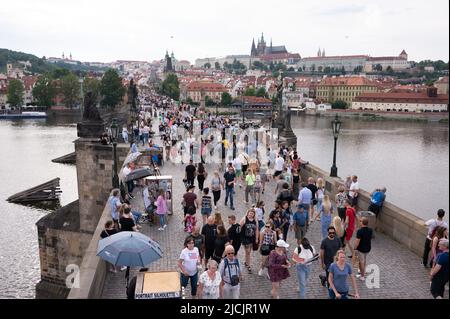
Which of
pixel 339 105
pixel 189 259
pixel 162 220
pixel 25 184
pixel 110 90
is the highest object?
pixel 110 90

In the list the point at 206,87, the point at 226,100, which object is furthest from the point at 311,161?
the point at 206,87

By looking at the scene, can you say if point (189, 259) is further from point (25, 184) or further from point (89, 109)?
point (25, 184)

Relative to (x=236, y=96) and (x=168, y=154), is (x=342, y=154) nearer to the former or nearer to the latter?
(x=168, y=154)

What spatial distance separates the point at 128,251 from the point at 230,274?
1.55 meters

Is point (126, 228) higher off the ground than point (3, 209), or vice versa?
point (126, 228)

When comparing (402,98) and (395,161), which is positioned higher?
(402,98)

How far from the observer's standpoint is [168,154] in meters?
19.7

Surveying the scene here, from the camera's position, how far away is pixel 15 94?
327ft

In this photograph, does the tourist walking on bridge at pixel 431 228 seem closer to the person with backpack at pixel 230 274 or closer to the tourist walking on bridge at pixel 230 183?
the person with backpack at pixel 230 274

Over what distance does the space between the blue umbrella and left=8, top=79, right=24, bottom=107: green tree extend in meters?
104

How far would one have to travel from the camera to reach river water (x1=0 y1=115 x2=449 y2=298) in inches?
768

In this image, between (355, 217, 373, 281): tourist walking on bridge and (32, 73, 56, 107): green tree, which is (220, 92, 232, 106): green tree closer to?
(32, 73, 56, 107): green tree

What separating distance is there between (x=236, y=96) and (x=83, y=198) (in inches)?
4719
